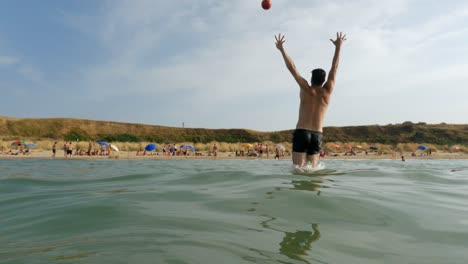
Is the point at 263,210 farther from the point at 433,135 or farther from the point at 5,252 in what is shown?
the point at 433,135

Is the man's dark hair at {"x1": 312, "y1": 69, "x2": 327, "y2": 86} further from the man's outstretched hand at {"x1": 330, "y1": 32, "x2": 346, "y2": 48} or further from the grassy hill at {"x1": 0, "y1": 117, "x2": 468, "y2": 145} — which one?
the grassy hill at {"x1": 0, "y1": 117, "x2": 468, "y2": 145}

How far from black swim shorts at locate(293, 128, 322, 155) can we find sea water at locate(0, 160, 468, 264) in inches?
41.2

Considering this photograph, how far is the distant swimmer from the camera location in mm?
5070

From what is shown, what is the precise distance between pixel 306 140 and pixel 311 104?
54cm

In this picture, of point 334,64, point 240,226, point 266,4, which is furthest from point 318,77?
point 240,226

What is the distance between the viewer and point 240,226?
238cm

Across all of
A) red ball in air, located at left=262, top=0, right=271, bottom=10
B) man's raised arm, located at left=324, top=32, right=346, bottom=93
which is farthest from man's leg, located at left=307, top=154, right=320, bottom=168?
red ball in air, located at left=262, top=0, right=271, bottom=10

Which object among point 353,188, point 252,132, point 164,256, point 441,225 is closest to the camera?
point 164,256

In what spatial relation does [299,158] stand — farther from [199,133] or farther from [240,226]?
[199,133]

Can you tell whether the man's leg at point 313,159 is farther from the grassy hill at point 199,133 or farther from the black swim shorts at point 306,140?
the grassy hill at point 199,133

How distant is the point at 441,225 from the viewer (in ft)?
8.59

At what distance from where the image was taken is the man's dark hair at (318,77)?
5.12m

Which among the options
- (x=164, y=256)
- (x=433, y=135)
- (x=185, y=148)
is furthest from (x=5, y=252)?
(x=433, y=135)

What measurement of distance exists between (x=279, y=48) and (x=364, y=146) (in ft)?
123
